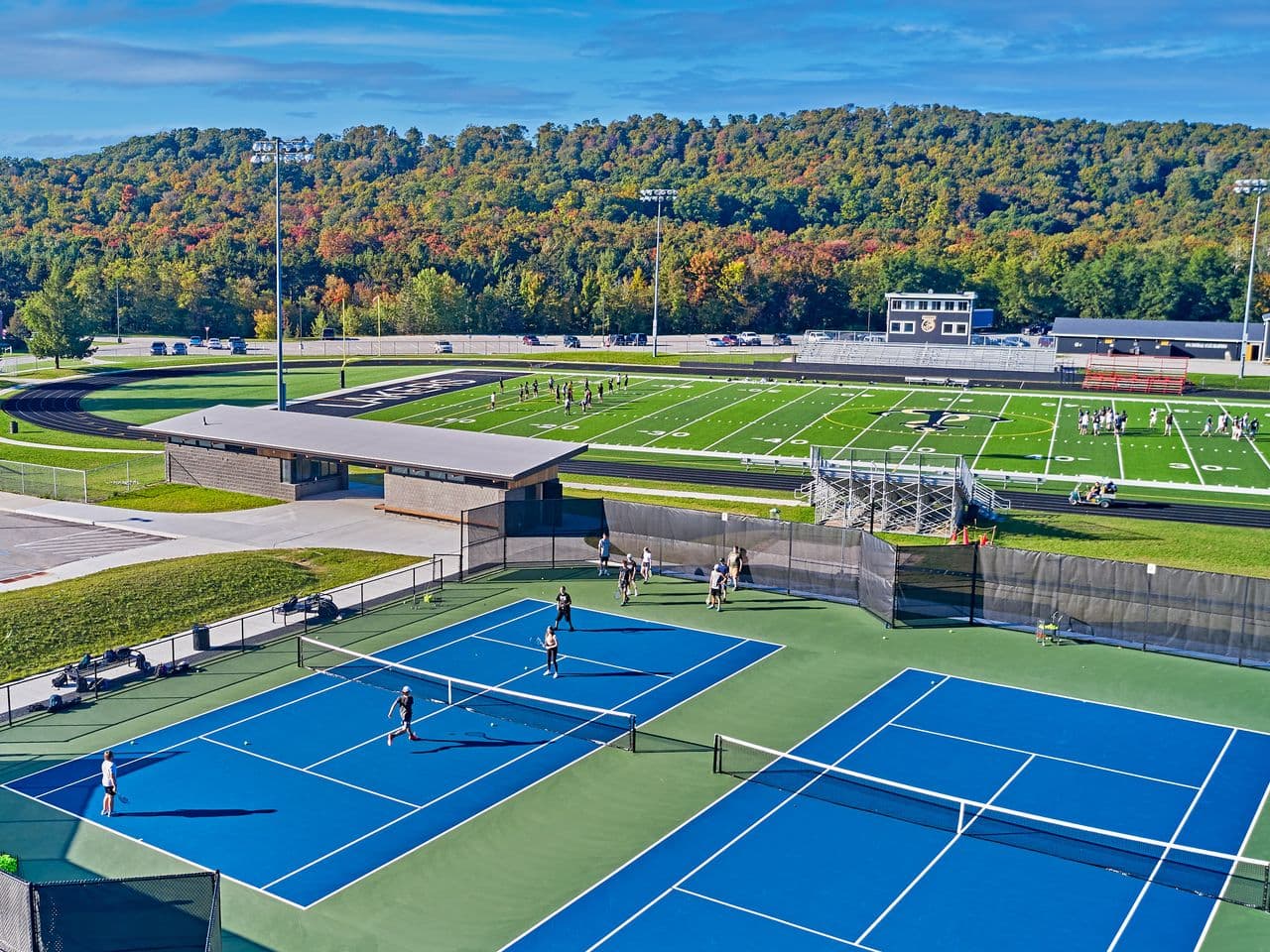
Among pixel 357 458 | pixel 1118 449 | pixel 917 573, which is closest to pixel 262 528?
A: pixel 357 458

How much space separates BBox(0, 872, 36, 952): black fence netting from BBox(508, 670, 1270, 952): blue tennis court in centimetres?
714

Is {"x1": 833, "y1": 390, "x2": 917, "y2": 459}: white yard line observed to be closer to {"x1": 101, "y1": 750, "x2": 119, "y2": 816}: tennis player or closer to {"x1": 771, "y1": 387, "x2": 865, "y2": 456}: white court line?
{"x1": 771, "y1": 387, "x2": 865, "y2": 456}: white court line

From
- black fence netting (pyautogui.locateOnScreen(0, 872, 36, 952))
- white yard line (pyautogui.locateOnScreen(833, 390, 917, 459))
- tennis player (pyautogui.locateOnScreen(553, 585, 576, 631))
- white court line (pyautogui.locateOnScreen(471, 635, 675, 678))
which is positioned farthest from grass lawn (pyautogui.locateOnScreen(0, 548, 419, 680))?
white yard line (pyautogui.locateOnScreen(833, 390, 917, 459))

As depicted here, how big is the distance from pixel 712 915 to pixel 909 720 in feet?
32.2

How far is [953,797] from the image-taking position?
23578mm

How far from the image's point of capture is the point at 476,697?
29.2 meters

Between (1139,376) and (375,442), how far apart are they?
58178 mm

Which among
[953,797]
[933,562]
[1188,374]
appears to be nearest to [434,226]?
[1188,374]

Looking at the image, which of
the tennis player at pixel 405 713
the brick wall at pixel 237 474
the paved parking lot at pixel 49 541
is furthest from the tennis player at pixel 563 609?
the brick wall at pixel 237 474

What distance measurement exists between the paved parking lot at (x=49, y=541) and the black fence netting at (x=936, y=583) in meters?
25.7

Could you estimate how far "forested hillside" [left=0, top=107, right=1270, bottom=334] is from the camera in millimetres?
133375

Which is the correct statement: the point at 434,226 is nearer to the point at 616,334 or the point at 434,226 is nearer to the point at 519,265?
the point at 519,265

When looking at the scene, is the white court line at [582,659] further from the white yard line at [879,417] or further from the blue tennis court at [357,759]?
the white yard line at [879,417]

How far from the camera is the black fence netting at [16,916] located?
16500 mm
